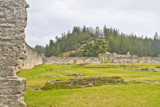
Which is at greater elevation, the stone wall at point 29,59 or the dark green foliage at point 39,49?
the dark green foliage at point 39,49

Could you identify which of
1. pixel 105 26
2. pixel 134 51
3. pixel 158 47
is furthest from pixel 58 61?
pixel 158 47

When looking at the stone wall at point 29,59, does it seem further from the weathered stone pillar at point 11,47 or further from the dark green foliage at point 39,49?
the dark green foliage at point 39,49

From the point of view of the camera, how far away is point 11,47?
5.49 meters

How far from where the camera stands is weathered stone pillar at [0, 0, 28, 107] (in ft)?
17.4

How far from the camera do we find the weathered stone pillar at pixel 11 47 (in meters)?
5.32

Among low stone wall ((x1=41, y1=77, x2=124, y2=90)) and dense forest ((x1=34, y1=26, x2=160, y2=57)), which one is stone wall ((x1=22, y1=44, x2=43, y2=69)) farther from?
dense forest ((x1=34, y1=26, x2=160, y2=57))

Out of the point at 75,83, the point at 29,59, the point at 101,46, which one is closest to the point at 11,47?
the point at 75,83

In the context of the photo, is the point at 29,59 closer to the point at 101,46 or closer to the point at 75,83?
the point at 75,83

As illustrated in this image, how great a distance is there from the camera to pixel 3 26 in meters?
5.50

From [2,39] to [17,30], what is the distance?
1.74 ft

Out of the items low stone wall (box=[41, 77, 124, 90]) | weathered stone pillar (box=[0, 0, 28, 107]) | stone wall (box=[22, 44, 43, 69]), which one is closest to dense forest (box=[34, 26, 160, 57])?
stone wall (box=[22, 44, 43, 69])

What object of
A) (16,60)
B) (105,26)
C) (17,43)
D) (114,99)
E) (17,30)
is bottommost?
(114,99)

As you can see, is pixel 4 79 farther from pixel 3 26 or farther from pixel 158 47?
pixel 158 47

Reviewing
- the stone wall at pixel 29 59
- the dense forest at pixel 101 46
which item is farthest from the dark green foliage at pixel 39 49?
the stone wall at pixel 29 59
